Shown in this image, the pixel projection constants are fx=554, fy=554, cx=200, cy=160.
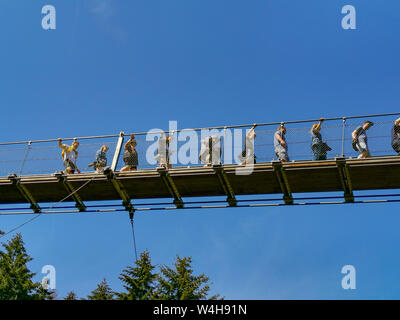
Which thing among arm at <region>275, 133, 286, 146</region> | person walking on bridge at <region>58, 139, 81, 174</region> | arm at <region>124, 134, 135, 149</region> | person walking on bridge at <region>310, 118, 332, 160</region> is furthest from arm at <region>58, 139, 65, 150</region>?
person walking on bridge at <region>310, 118, 332, 160</region>

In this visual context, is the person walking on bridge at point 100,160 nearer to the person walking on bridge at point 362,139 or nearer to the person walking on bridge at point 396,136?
the person walking on bridge at point 362,139

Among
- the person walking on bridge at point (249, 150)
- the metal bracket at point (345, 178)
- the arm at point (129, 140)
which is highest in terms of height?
the arm at point (129, 140)

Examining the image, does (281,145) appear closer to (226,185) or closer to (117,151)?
(226,185)

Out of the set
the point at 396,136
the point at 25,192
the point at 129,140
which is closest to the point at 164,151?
the point at 129,140

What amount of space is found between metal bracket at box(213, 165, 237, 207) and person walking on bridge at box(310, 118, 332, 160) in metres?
2.22

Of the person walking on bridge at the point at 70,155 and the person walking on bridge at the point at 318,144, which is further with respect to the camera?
the person walking on bridge at the point at 70,155

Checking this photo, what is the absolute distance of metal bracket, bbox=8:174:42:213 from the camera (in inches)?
586

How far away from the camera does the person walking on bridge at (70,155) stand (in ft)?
49.3

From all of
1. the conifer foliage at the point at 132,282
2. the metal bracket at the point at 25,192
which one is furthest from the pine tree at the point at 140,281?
the metal bracket at the point at 25,192

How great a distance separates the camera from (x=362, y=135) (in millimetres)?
13180

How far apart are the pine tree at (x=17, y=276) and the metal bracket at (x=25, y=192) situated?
31.4 metres
